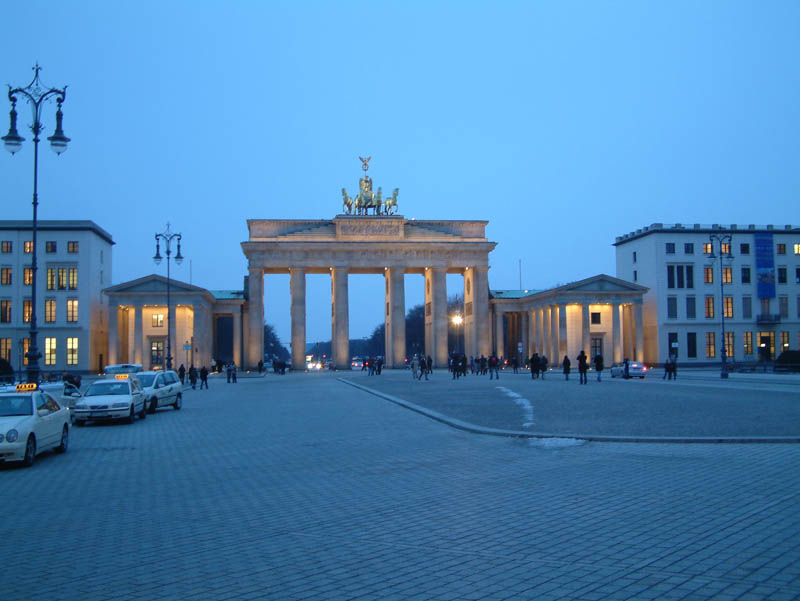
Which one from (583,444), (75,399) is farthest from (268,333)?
(583,444)

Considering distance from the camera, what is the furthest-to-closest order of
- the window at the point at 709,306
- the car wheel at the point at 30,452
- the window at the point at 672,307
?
the window at the point at 709,306, the window at the point at 672,307, the car wheel at the point at 30,452

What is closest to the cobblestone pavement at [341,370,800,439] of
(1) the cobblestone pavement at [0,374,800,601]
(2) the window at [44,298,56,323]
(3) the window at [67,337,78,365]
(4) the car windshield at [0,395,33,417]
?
(1) the cobblestone pavement at [0,374,800,601]

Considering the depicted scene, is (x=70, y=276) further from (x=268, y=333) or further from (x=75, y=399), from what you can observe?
(x=268, y=333)

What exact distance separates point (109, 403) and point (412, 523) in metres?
17.1

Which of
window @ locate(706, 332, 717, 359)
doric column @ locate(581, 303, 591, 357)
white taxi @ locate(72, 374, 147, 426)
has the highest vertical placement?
doric column @ locate(581, 303, 591, 357)

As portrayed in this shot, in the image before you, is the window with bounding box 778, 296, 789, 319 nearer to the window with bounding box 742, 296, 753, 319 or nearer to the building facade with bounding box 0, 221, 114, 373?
the window with bounding box 742, 296, 753, 319

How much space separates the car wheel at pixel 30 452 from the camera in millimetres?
14352

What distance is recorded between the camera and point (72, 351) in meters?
81.8

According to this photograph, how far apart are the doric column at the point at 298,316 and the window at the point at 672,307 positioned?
39460mm

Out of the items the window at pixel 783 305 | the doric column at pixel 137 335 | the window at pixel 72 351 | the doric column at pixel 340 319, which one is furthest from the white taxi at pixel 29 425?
the window at pixel 783 305

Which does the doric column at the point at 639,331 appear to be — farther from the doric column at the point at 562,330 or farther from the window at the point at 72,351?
the window at the point at 72,351

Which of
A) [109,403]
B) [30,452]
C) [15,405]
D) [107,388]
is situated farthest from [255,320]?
[30,452]

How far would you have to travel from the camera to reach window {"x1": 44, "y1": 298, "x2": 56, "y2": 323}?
81744mm

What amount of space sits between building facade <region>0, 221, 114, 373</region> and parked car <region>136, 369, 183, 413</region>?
54.9 meters
